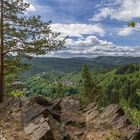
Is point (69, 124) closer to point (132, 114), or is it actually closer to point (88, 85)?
point (132, 114)

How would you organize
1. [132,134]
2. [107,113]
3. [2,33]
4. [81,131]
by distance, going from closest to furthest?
[132,134] < [81,131] < [107,113] < [2,33]

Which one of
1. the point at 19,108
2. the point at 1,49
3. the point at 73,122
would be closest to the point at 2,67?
the point at 1,49

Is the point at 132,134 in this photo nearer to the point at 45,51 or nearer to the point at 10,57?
the point at 45,51

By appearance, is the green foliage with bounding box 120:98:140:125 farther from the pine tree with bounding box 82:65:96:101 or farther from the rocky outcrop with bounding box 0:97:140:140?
the pine tree with bounding box 82:65:96:101

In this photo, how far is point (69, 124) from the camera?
24703mm

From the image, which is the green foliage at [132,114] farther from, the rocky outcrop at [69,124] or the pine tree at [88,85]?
the pine tree at [88,85]

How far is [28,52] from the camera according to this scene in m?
34.5

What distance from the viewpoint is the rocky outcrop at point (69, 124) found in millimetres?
19734

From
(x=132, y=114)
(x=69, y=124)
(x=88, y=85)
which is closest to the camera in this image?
(x=69, y=124)

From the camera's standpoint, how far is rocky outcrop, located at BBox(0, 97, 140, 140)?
19.7 m

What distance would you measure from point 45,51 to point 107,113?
10.8 m

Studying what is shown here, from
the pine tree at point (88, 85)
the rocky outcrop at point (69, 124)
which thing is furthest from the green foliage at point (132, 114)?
the pine tree at point (88, 85)

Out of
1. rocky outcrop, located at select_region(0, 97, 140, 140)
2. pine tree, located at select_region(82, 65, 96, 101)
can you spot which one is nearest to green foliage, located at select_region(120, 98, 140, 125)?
rocky outcrop, located at select_region(0, 97, 140, 140)

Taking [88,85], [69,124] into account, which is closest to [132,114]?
[69,124]
